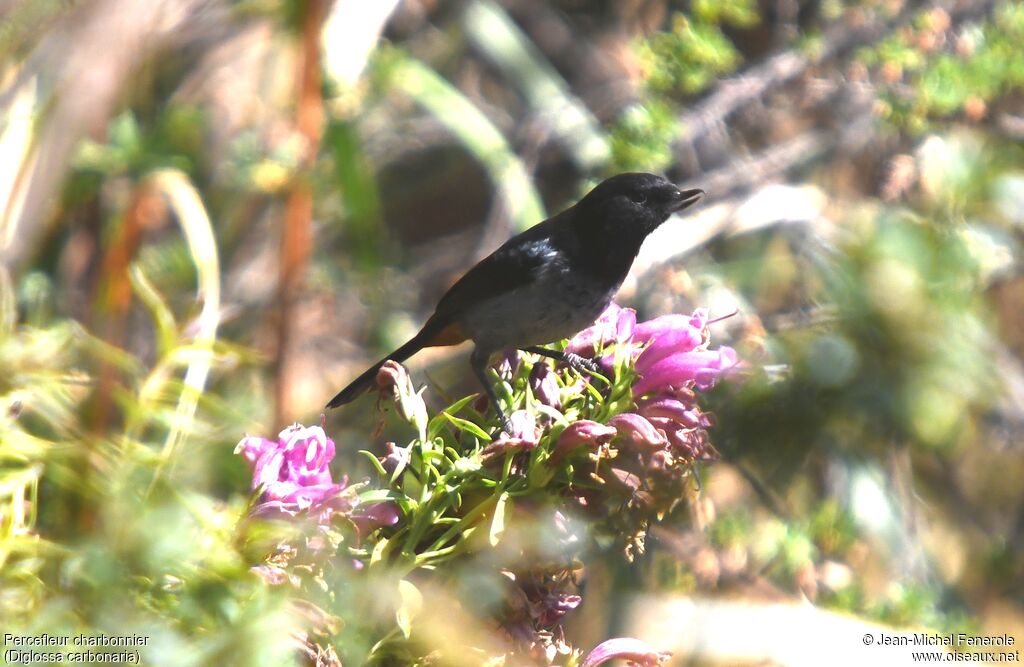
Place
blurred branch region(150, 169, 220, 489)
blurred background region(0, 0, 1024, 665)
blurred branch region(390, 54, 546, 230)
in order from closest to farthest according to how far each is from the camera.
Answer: blurred background region(0, 0, 1024, 665), blurred branch region(150, 169, 220, 489), blurred branch region(390, 54, 546, 230)

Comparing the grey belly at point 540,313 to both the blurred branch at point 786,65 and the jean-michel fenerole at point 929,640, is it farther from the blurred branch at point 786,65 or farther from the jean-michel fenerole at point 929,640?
the blurred branch at point 786,65

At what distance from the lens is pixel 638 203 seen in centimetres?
256

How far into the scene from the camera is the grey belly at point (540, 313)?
2.38m

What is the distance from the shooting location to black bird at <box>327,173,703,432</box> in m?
2.42

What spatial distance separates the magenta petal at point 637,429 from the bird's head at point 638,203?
1.38 m

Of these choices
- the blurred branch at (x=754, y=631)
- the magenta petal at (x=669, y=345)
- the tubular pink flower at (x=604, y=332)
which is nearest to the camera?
the magenta petal at (x=669, y=345)

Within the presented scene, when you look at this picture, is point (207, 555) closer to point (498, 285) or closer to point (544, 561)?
point (544, 561)

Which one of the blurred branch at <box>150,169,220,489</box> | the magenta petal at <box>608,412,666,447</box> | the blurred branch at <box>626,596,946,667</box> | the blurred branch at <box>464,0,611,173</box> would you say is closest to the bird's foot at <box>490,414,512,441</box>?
the magenta petal at <box>608,412,666,447</box>

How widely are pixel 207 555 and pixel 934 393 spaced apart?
72cm

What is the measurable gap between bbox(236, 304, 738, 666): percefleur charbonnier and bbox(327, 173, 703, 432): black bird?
106cm

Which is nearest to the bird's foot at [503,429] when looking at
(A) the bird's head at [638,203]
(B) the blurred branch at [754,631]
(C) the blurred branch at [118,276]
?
(B) the blurred branch at [754,631]

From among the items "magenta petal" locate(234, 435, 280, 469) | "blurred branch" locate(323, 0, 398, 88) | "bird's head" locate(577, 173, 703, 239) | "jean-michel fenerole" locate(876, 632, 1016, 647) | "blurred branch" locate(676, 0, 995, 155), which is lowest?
"jean-michel fenerole" locate(876, 632, 1016, 647)

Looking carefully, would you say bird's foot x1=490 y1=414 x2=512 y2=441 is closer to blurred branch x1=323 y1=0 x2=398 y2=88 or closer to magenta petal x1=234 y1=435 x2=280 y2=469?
magenta petal x1=234 y1=435 x2=280 y2=469

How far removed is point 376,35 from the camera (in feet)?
12.2
